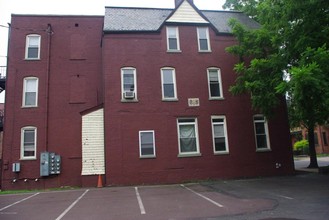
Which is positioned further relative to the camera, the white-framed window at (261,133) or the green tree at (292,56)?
the white-framed window at (261,133)

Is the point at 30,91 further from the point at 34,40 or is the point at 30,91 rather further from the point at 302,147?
the point at 302,147

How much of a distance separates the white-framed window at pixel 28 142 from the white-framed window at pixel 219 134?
35.0 ft

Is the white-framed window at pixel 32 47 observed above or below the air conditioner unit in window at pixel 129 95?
above

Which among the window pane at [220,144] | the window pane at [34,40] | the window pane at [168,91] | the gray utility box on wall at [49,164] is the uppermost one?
the window pane at [34,40]

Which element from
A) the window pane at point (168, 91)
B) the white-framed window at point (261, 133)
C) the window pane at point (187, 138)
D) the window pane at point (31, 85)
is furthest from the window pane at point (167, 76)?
the window pane at point (31, 85)

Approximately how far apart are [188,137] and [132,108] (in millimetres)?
3596

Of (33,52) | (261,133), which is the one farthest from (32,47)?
(261,133)

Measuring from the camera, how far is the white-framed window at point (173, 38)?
19.3m

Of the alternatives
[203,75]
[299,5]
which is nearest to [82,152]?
[203,75]

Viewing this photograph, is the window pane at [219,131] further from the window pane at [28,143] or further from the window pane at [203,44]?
the window pane at [28,143]

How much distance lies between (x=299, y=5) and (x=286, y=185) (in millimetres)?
7728

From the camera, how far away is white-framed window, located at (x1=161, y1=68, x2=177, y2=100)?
1859cm

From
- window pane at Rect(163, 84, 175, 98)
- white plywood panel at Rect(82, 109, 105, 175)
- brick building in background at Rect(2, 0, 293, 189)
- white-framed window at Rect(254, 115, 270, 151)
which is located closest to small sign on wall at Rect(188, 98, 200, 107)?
brick building in background at Rect(2, 0, 293, 189)

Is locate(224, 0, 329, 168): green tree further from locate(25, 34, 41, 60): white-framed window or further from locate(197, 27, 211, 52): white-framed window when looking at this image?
locate(25, 34, 41, 60): white-framed window
